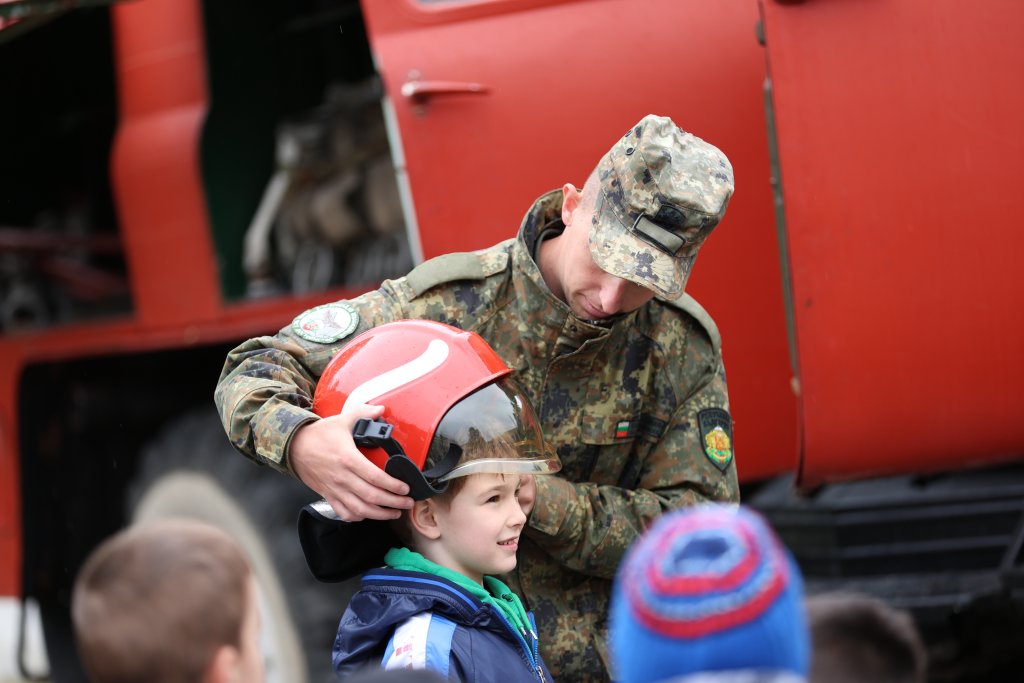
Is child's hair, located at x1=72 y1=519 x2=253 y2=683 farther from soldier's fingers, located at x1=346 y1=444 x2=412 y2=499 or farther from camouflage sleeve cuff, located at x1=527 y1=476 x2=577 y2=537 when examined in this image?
camouflage sleeve cuff, located at x1=527 y1=476 x2=577 y2=537

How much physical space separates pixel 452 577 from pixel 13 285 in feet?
12.1

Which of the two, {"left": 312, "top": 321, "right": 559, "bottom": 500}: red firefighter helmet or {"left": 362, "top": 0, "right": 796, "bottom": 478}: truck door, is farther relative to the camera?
{"left": 362, "top": 0, "right": 796, "bottom": 478}: truck door

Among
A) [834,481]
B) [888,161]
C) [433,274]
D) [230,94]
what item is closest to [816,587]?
[834,481]

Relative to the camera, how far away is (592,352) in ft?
8.18

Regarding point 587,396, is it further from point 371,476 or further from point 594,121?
point 594,121

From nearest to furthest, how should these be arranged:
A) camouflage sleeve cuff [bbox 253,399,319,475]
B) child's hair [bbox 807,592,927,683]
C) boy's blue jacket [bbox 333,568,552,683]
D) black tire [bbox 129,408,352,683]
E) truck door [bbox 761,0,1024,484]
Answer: child's hair [bbox 807,592,927,683] < boy's blue jacket [bbox 333,568,552,683] < camouflage sleeve cuff [bbox 253,399,319,475] < truck door [bbox 761,0,1024,484] < black tire [bbox 129,408,352,683]

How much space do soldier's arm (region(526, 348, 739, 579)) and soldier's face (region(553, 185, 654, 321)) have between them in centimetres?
28

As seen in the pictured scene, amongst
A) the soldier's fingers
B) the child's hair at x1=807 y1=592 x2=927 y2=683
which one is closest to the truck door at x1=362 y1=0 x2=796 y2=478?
the soldier's fingers

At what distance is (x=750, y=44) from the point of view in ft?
10.6

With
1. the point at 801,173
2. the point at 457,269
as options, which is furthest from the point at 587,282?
the point at 801,173

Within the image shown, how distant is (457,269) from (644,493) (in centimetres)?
53

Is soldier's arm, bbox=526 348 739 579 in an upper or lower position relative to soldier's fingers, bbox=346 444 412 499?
lower

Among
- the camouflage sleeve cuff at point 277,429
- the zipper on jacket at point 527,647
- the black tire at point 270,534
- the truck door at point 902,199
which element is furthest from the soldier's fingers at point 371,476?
the black tire at point 270,534

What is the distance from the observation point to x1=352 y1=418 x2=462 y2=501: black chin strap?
82.6 inches
